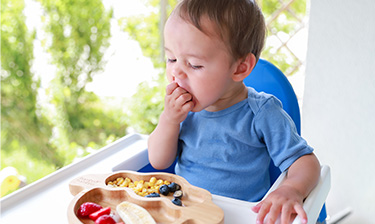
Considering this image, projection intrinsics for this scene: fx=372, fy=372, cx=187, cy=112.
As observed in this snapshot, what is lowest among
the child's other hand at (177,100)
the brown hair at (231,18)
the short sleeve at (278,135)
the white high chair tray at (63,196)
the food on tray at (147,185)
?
the white high chair tray at (63,196)

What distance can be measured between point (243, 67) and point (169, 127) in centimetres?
24

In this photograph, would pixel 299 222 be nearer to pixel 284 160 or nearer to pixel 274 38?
pixel 284 160

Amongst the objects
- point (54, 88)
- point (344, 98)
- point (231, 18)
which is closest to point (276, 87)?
point (231, 18)

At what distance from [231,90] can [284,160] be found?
0.22 metres

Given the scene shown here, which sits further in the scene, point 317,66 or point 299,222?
point 317,66

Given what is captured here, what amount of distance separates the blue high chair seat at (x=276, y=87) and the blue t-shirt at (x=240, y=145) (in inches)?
7.2

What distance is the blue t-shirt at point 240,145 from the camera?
88 centimetres

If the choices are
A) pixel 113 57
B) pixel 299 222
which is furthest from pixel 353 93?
pixel 113 57

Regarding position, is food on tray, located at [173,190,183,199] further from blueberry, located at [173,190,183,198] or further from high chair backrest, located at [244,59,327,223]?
high chair backrest, located at [244,59,327,223]

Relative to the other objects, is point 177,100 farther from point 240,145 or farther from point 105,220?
point 105,220

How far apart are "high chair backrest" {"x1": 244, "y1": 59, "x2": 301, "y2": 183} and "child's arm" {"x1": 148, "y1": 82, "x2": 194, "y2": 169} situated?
0.33 meters

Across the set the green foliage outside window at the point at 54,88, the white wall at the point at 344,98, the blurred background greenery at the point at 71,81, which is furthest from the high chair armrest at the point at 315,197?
the green foliage outside window at the point at 54,88

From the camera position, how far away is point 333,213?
200 cm

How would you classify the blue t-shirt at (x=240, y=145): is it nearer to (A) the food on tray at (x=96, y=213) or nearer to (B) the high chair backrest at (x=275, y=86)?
(B) the high chair backrest at (x=275, y=86)
